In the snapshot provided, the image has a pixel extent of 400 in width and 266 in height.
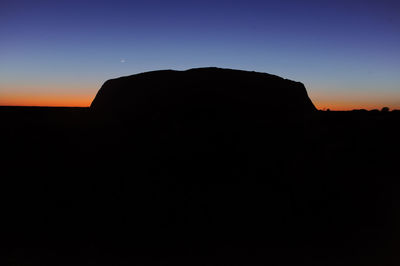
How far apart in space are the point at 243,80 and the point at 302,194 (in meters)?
2.82

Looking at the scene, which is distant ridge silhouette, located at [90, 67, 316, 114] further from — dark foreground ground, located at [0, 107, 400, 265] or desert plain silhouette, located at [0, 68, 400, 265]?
dark foreground ground, located at [0, 107, 400, 265]

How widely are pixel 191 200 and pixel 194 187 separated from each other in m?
0.25

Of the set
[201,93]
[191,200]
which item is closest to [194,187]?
[191,200]

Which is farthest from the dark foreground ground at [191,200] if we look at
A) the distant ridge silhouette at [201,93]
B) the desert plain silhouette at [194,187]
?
the distant ridge silhouette at [201,93]

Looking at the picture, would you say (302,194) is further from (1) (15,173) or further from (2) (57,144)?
(1) (15,173)

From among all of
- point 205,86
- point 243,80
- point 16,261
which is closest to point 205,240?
point 16,261

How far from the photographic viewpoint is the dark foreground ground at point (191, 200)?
13.9ft

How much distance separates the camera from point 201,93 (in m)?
6.05

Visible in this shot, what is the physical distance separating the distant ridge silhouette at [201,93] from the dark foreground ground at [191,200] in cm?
36

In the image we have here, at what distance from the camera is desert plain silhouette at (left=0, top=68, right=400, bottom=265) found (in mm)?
4324

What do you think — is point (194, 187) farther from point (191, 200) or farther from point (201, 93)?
point (201, 93)

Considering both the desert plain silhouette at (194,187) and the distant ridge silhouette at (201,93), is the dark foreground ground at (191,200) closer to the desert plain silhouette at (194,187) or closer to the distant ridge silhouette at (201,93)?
the desert plain silhouette at (194,187)

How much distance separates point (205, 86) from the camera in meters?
6.19

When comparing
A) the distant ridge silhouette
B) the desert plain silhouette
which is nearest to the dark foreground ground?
the desert plain silhouette
